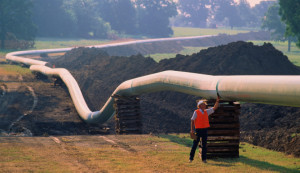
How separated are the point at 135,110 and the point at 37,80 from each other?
27.1m

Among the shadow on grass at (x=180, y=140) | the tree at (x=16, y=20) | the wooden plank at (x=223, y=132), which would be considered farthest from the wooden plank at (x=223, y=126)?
the tree at (x=16, y=20)

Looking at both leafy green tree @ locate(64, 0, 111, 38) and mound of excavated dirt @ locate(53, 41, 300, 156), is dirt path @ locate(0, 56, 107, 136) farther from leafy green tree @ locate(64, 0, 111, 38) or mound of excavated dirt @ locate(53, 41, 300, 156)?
leafy green tree @ locate(64, 0, 111, 38)

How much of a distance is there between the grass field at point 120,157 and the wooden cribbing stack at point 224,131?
332mm

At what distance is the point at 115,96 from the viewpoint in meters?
26.3

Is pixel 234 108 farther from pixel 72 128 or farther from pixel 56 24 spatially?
pixel 56 24

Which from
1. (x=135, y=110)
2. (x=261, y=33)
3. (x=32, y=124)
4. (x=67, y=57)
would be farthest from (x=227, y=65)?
(x=261, y=33)

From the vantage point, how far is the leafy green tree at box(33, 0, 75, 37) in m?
126

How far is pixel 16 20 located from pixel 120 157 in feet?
286

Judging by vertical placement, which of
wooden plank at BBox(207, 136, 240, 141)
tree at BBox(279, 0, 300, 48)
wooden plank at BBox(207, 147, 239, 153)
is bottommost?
wooden plank at BBox(207, 147, 239, 153)

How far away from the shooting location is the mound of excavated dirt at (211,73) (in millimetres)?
21797

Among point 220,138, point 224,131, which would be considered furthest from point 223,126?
point 220,138

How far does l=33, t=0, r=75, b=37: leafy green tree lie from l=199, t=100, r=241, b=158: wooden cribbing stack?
11494 centimetres

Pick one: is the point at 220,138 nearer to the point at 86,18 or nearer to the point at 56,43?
the point at 56,43

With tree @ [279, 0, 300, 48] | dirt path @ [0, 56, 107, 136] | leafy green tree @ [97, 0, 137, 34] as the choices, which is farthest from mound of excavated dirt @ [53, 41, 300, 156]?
leafy green tree @ [97, 0, 137, 34]
